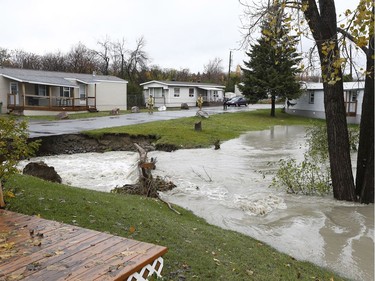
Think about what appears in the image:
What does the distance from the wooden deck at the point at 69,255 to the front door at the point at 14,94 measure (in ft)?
97.7

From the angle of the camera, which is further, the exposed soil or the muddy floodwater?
the exposed soil

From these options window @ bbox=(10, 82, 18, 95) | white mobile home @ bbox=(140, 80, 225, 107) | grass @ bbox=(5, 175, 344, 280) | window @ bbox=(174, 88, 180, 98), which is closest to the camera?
grass @ bbox=(5, 175, 344, 280)

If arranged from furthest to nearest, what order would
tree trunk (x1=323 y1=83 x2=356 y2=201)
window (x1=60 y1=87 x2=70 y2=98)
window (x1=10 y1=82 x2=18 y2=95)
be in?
window (x1=60 y1=87 x2=70 y2=98) → window (x1=10 y1=82 x2=18 y2=95) → tree trunk (x1=323 y1=83 x2=356 y2=201)

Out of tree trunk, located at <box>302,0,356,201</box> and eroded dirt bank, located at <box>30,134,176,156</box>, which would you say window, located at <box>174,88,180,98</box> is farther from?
tree trunk, located at <box>302,0,356,201</box>

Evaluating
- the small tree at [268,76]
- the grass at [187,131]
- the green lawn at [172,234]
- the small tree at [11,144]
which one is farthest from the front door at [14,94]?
the small tree at [11,144]

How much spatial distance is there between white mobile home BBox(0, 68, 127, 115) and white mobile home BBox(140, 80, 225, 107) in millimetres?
7112

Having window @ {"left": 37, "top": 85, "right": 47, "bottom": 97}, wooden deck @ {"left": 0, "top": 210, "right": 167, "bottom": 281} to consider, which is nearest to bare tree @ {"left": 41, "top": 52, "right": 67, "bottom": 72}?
window @ {"left": 37, "top": 85, "right": 47, "bottom": 97}

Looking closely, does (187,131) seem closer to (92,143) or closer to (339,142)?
(92,143)

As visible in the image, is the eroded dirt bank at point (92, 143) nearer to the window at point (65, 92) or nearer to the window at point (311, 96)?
the window at point (65, 92)

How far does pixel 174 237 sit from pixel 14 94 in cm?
2974

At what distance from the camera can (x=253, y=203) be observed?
9.11 m

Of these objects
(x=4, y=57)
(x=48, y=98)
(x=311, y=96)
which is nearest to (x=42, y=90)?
(x=48, y=98)

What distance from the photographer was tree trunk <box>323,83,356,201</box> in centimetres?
874

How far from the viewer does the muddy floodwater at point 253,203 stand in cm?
639
